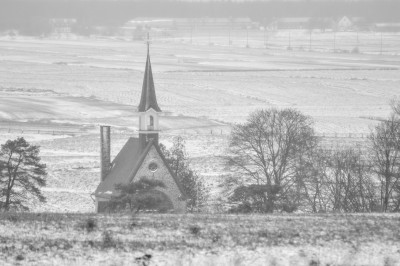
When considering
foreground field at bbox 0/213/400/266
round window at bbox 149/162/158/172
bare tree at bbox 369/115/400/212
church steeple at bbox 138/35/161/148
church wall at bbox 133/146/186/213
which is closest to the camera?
foreground field at bbox 0/213/400/266

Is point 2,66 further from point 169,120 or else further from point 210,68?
point 169,120

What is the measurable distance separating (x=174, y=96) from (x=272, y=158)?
3945cm

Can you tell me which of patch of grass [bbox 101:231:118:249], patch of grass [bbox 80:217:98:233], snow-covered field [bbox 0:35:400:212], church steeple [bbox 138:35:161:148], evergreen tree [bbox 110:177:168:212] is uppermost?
snow-covered field [bbox 0:35:400:212]

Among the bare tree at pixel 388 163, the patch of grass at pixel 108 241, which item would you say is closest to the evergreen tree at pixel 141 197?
the bare tree at pixel 388 163

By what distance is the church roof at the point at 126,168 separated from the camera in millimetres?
32375

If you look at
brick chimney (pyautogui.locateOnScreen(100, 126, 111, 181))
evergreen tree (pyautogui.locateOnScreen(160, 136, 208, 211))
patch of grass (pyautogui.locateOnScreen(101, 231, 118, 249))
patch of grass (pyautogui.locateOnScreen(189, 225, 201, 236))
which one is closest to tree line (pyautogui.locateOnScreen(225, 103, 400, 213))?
evergreen tree (pyautogui.locateOnScreen(160, 136, 208, 211))

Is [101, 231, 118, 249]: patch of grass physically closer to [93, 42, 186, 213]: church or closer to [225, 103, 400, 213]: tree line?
[225, 103, 400, 213]: tree line

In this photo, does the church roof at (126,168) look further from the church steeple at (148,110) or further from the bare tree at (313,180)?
the bare tree at (313,180)

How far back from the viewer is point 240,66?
348 ft

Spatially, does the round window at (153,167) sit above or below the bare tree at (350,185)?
above

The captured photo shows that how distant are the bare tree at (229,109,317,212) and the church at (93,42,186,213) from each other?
194cm

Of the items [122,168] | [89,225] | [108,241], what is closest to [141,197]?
[122,168]

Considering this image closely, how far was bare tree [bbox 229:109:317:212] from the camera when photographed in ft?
95.7

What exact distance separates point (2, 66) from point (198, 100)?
34.5 metres
